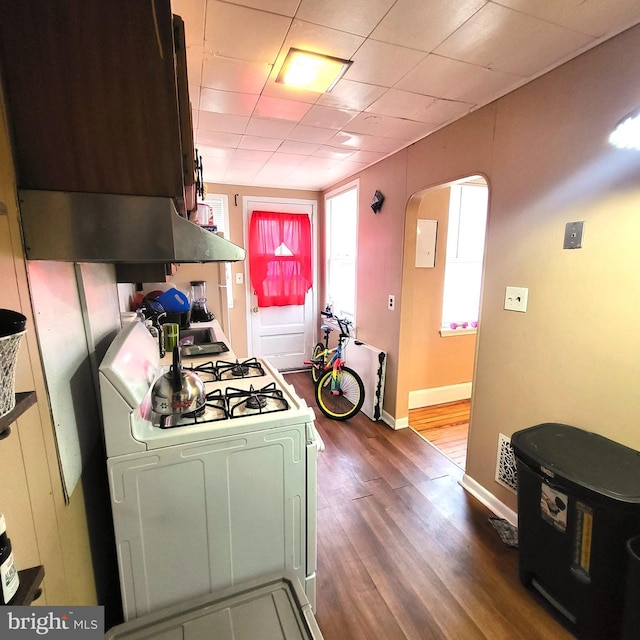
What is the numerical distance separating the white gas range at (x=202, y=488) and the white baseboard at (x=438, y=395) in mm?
2397

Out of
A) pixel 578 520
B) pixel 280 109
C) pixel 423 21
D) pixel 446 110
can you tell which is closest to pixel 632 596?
pixel 578 520

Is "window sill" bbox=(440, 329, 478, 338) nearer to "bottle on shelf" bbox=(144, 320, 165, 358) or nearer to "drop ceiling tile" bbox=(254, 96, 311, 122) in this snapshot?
"drop ceiling tile" bbox=(254, 96, 311, 122)

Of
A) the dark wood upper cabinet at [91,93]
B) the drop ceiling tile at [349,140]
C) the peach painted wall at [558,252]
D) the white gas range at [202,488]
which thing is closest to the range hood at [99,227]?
the dark wood upper cabinet at [91,93]

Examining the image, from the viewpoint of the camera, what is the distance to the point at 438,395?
11.6 feet

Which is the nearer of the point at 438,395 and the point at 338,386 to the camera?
the point at 338,386

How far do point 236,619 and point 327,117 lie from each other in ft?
8.15

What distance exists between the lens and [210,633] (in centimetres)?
102

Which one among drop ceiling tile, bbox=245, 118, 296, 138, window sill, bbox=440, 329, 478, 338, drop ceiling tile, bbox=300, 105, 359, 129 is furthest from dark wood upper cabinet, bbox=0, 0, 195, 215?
window sill, bbox=440, 329, 478, 338

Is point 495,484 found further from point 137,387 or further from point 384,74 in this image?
point 384,74

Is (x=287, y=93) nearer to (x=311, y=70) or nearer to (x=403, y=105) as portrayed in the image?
(x=311, y=70)

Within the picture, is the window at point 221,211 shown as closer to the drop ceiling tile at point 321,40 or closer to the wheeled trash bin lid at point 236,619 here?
the drop ceiling tile at point 321,40

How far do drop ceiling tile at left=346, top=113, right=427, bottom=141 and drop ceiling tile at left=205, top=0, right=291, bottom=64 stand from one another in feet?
2.69

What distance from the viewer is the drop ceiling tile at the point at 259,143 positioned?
8.22ft

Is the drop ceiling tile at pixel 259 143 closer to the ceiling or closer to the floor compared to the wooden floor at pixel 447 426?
closer to the ceiling
